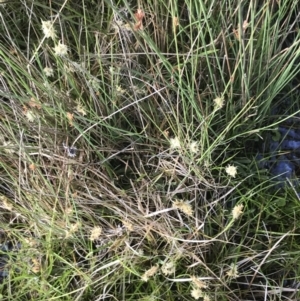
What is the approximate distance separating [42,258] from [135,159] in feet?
0.99

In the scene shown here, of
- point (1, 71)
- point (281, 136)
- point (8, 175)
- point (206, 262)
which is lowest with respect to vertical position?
point (206, 262)

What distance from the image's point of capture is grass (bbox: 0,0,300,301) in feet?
3.41

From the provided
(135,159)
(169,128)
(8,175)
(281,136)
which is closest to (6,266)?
(8,175)

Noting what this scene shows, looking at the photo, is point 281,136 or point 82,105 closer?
point 82,105

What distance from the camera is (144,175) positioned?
1.07 m

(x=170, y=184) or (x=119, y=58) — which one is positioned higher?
(x=119, y=58)

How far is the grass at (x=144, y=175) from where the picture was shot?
3.41 feet

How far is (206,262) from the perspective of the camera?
3.56 ft

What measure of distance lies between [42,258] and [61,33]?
495 millimetres

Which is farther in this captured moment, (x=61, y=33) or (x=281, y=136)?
(x=281, y=136)

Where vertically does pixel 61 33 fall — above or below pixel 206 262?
above

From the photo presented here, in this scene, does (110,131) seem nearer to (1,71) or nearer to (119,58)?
(119,58)

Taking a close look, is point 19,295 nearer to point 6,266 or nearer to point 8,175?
point 6,266

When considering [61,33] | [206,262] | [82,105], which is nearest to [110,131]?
[82,105]
